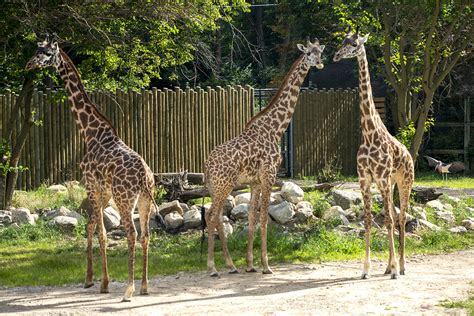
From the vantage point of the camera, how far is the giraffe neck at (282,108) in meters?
12.5

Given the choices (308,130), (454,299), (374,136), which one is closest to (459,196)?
(308,130)

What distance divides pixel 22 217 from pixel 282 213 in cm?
439

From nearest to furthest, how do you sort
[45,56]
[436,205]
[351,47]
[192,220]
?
[45,56], [351,47], [192,220], [436,205]

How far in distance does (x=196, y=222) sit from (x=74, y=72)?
4159 millimetres

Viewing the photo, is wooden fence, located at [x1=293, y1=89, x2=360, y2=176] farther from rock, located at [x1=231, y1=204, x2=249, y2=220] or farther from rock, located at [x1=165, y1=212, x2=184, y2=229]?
rock, located at [x1=165, y1=212, x2=184, y2=229]

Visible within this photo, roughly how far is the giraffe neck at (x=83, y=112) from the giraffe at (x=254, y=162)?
5.15 ft

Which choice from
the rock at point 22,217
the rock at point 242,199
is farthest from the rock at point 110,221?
the rock at point 242,199

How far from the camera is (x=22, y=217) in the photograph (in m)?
15.2

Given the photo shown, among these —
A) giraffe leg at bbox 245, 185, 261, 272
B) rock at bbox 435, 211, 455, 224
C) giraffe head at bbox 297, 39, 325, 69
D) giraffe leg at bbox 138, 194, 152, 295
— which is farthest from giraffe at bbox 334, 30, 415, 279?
rock at bbox 435, 211, 455, 224

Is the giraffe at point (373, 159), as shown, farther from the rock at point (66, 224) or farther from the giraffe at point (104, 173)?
the rock at point (66, 224)

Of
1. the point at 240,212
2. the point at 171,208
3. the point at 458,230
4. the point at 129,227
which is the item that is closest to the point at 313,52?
the point at 240,212

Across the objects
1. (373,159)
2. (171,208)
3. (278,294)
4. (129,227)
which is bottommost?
(278,294)

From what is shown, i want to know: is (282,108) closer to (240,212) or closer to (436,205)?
(240,212)

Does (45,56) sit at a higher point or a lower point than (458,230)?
higher
